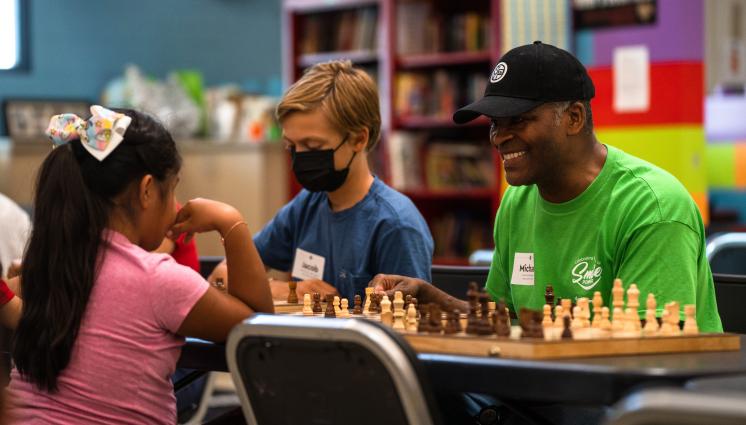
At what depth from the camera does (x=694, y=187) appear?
19.8 feet

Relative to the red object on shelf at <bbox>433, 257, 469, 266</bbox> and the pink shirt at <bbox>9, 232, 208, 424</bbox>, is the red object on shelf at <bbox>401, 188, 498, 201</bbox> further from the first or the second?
the pink shirt at <bbox>9, 232, 208, 424</bbox>

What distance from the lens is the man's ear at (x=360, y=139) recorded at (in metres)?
3.15

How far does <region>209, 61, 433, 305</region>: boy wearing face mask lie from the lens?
298 cm

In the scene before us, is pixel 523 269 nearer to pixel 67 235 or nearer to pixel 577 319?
pixel 577 319

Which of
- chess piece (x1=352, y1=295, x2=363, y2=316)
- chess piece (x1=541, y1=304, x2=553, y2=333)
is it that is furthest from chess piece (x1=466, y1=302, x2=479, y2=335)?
chess piece (x1=352, y1=295, x2=363, y2=316)

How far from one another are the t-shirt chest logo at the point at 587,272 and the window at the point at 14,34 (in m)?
6.76

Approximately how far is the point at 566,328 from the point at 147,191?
36.5 inches

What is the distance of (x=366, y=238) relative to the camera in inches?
119

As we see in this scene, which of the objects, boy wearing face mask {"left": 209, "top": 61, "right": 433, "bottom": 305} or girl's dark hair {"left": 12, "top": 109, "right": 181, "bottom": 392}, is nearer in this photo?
girl's dark hair {"left": 12, "top": 109, "right": 181, "bottom": 392}

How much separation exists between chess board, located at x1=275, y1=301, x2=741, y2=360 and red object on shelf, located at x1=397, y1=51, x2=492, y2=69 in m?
5.11

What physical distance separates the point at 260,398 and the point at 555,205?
935mm

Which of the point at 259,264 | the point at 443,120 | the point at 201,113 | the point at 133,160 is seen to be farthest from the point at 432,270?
the point at 201,113

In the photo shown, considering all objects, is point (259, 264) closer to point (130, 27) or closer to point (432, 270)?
point (432, 270)

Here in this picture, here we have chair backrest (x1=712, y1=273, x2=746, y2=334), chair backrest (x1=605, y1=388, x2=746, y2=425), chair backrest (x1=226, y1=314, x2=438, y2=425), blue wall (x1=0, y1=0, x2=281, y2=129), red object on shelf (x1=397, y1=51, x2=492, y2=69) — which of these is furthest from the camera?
blue wall (x1=0, y1=0, x2=281, y2=129)
